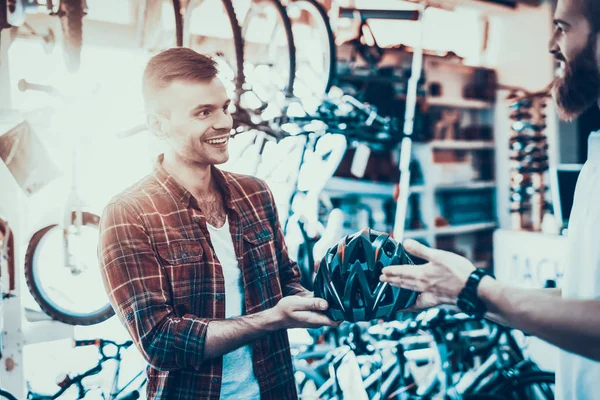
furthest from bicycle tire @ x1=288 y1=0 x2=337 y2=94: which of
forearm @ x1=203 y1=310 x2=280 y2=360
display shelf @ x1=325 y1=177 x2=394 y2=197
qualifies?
forearm @ x1=203 y1=310 x2=280 y2=360

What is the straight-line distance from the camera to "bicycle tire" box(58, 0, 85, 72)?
189cm

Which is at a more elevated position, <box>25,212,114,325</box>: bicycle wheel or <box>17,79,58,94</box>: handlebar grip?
<box>17,79,58,94</box>: handlebar grip

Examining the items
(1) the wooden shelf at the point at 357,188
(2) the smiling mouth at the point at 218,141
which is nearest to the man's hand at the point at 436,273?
(2) the smiling mouth at the point at 218,141

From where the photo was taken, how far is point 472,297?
131cm

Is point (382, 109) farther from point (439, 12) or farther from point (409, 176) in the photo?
point (439, 12)

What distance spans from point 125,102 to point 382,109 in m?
1.42

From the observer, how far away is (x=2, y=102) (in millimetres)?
1830

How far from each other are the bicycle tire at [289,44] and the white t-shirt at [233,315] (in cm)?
98

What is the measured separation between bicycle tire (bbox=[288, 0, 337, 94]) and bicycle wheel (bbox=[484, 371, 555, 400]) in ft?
5.79

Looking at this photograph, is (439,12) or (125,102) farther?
(439,12)

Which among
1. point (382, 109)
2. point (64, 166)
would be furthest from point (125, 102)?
point (382, 109)

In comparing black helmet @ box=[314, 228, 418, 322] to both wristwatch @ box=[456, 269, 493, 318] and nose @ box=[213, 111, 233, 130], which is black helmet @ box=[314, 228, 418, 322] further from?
nose @ box=[213, 111, 233, 130]

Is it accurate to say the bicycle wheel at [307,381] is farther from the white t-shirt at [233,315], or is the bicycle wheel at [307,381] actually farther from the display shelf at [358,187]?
the display shelf at [358,187]

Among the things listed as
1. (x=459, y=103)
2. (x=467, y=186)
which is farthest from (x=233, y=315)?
(x=459, y=103)
